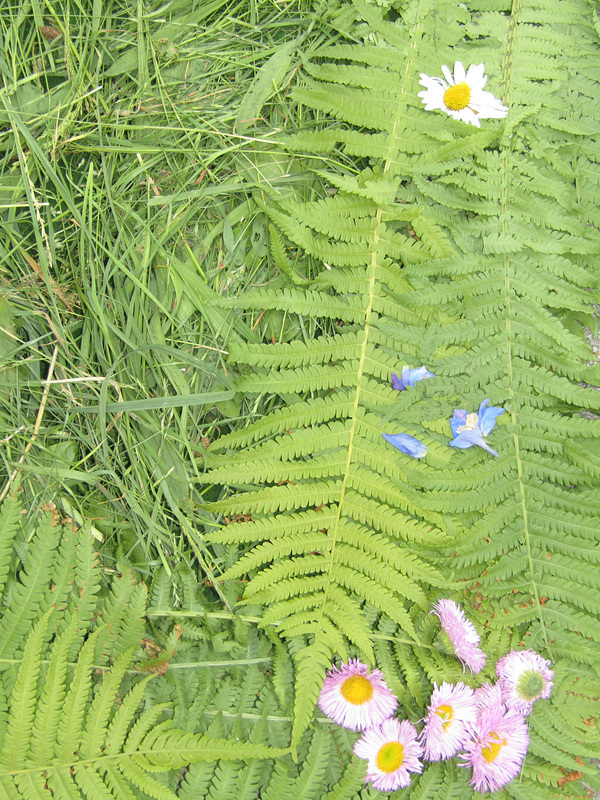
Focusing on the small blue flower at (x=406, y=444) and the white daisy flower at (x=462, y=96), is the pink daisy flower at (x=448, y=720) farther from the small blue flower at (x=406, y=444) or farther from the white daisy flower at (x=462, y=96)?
the white daisy flower at (x=462, y=96)

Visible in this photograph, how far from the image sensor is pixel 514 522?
2.11m

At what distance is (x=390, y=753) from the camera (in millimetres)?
1979

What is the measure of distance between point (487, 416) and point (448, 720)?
1.01 m

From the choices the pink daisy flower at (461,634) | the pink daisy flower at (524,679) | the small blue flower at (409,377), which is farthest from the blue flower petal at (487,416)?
the pink daisy flower at (524,679)

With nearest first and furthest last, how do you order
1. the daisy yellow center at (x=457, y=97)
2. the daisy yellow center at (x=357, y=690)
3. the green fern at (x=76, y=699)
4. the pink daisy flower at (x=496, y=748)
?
the green fern at (x=76, y=699) → the pink daisy flower at (x=496, y=748) → the daisy yellow center at (x=357, y=690) → the daisy yellow center at (x=457, y=97)

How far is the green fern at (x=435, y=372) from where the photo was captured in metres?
2.04

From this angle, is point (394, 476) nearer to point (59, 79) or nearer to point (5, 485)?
point (5, 485)

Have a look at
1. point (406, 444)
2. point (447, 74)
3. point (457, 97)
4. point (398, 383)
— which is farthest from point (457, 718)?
point (447, 74)

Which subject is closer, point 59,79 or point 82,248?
point 82,248

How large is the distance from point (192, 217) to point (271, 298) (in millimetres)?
524

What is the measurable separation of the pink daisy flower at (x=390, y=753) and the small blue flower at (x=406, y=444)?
2.94 ft

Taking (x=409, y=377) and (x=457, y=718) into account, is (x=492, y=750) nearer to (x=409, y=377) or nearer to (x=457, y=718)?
(x=457, y=718)

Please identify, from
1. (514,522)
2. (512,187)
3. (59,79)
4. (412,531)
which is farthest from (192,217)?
(514,522)

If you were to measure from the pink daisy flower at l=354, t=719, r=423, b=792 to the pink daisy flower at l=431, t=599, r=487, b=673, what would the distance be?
0.29m
